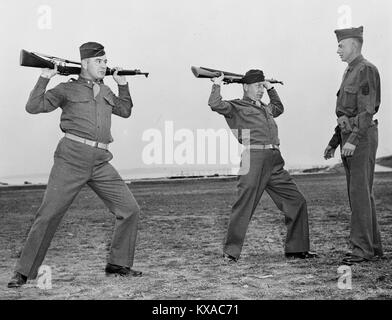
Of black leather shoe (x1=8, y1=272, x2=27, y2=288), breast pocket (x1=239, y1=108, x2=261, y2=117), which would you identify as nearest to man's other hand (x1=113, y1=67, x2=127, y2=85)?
breast pocket (x1=239, y1=108, x2=261, y2=117)

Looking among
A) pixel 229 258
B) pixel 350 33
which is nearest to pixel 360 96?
pixel 350 33

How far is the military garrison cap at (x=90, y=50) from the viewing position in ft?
17.2

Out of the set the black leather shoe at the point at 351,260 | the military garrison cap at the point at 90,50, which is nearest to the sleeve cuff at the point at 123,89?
the military garrison cap at the point at 90,50

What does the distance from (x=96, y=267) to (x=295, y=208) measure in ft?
7.27

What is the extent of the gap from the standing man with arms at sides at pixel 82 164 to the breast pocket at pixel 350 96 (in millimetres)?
2358

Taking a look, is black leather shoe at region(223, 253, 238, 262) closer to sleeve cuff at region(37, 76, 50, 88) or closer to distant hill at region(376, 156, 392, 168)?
sleeve cuff at region(37, 76, 50, 88)

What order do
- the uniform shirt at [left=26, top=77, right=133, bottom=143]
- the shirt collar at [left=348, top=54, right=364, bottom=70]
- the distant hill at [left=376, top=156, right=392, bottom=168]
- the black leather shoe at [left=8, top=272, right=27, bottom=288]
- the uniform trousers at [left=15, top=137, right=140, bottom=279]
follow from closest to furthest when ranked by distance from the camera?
1. the black leather shoe at [left=8, top=272, right=27, bottom=288]
2. the uniform trousers at [left=15, top=137, right=140, bottom=279]
3. the uniform shirt at [left=26, top=77, right=133, bottom=143]
4. the shirt collar at [left=348, top=54, right=364, bottom=70]
5. the distant hill at [left=376, top=156, right=392, bottom=168]

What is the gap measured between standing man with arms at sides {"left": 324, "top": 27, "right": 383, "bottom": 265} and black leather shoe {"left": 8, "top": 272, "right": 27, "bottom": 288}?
3035mm

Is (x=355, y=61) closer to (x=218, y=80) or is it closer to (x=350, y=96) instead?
(x=350, y=96)

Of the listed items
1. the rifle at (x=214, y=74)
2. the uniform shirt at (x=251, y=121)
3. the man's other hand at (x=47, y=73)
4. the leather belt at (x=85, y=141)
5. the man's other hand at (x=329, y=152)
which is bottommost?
the man's other hand at (x=329, y=152)

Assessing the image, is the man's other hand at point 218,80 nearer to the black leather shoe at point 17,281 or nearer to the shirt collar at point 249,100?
the shirt collar at point 249,100

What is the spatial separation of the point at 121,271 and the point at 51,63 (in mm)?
2028

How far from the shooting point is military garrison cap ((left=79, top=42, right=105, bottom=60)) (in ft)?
17.2
